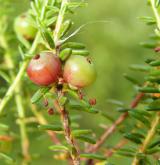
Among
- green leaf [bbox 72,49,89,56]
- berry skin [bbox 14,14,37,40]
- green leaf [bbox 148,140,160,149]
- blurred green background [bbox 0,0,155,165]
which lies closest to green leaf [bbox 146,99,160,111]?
green leaf [bbox 148,140,160,149]

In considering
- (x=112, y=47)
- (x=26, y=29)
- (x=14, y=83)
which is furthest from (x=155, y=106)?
(x=112, y=47)

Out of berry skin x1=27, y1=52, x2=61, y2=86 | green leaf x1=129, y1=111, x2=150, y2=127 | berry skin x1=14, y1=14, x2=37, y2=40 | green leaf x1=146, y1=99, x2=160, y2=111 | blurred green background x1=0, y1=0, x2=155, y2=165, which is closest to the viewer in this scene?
berry skin x1=27, y1=52, x2=61, y2=86

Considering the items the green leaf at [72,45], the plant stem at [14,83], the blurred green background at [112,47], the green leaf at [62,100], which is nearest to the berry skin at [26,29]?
the plant stem at [14,83]

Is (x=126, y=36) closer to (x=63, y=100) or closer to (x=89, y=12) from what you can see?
(x=89, y=12)

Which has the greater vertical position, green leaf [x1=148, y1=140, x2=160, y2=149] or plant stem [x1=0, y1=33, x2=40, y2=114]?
plant stem [x1=0, y1=33, x2=40, y2=114]

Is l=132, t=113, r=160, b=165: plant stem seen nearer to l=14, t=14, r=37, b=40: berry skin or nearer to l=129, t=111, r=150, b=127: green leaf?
l=129, t=111, r=150, b=127: green leaf

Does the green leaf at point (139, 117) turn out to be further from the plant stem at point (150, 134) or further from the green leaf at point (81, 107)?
the green leaf at point (81, 107)
